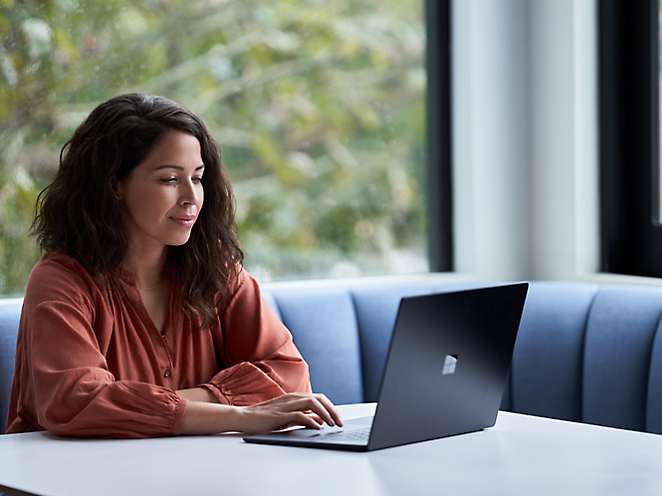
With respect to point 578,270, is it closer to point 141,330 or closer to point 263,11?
point 263,11

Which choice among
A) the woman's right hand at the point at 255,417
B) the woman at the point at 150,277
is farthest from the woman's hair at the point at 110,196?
the woman's right hand at the point at 255,417

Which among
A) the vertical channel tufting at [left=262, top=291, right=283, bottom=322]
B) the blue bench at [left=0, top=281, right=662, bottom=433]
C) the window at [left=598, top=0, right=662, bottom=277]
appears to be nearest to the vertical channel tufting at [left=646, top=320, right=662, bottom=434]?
the blue bench at [left=0, top=281, right=662, bottom=433]

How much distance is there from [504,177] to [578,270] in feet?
1.36

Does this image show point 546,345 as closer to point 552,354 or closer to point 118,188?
point 552,354

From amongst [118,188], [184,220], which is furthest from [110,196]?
[184,220]

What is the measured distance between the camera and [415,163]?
8.84 ft

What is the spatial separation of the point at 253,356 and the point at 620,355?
937 mm

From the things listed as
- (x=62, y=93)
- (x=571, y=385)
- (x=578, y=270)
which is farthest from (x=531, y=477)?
(x=62, y=93)

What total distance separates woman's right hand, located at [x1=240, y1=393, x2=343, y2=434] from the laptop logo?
0.24 metres

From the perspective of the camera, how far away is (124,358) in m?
1.50

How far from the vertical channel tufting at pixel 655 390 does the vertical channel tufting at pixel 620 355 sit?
29 mm

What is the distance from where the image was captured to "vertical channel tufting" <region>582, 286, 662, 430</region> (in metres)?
1.86

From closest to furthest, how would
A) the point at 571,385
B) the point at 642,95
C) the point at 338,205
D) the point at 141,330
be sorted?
the point at 141,330 < the point at 571,385 < the point at 642,95 < the point at 338,205

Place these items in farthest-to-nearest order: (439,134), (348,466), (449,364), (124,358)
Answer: (439,134) → (124,358) → (449,364) → (348,466)
